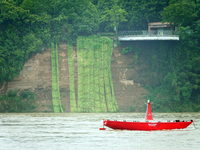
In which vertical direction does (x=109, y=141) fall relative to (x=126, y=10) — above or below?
below

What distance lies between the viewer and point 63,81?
8962 centimetres

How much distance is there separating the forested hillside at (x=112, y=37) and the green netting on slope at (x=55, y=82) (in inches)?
6.6

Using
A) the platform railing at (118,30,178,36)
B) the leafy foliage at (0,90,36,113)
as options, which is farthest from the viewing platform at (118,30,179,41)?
the leafy foliage at (0,90,36,113)

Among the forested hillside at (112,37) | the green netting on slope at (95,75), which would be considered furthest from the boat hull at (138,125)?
the forested hillside at (112,37)

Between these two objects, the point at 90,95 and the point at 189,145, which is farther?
the point at 90,95

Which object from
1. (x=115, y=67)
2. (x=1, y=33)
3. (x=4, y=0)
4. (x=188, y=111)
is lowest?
(x=188, y=111)

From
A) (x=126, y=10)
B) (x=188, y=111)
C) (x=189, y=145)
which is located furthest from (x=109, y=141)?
(x=126, y=10)

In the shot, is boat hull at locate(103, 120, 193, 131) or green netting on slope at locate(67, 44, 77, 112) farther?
green netting on slope at locate(67, 44, 77, 112)

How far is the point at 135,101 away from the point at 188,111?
29.3ft

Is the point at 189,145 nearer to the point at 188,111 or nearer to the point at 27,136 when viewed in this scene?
the point at 27,136

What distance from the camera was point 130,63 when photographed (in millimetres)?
92312

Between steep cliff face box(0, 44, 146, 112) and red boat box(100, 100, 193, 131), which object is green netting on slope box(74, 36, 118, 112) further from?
red boat box(100, 100, 193, 131)

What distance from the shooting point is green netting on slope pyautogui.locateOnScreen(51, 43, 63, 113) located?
284 feet

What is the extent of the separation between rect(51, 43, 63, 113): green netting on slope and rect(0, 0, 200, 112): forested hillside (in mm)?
167
